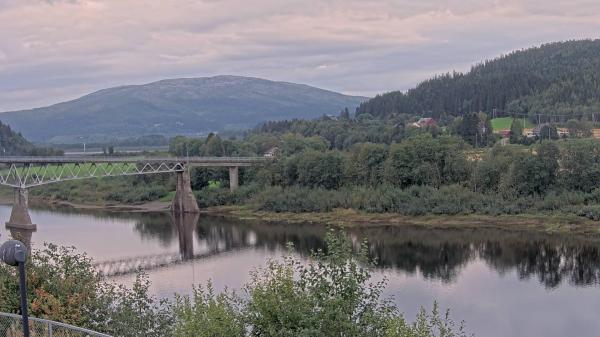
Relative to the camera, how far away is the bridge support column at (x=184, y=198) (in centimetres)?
7431

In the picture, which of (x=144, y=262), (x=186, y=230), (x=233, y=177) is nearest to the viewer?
(x=144, y=262)

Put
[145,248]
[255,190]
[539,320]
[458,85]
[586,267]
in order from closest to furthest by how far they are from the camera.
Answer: [539,320] < [586,267] < [145,248] < [255,190] < [458,85]

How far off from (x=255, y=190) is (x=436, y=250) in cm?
3098

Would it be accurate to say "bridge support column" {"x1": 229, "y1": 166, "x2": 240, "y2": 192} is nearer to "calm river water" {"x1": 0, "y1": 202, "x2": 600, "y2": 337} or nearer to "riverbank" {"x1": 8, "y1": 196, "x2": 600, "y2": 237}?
"riverbank" {"x1": 8, "y1": 196, "x2": 600, "y2": 237}

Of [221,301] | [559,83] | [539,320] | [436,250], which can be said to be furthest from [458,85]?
[221,301]

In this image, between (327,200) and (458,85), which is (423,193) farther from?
(458,85)

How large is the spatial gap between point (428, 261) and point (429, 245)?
586 centimetres

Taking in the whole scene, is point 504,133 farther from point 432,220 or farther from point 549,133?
point 432,220

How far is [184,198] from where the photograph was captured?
74.7 meters

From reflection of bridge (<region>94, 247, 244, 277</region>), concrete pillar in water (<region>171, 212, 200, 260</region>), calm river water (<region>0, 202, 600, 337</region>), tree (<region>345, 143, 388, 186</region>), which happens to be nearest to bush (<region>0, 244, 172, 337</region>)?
calm river water (<region>0, 202, 600, 337</region>)

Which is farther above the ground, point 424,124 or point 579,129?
point 424,124

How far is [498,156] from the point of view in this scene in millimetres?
65875

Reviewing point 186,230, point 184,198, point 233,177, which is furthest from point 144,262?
point 233,177

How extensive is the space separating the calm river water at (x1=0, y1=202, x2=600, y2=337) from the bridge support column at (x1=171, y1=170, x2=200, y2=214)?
5.21 m
